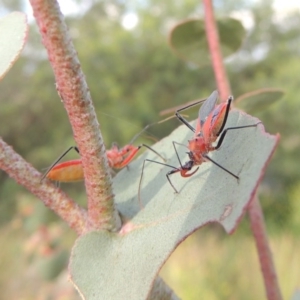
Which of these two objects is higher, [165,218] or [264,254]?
[165,218]

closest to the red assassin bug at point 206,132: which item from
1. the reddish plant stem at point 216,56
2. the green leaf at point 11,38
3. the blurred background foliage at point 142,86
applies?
the reddish plant stem at point 216,56

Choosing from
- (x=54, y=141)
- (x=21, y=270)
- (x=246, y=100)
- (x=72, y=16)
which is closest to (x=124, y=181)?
(x=246, y=100)

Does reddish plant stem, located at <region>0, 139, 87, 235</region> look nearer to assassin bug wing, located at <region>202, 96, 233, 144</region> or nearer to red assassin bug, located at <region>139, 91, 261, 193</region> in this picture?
red assassin bug, located at <region>139, 91, 261, 193</region>

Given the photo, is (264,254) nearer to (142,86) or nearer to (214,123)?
(214,123)

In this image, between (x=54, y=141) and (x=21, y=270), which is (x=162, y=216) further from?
(x=54, y=141)

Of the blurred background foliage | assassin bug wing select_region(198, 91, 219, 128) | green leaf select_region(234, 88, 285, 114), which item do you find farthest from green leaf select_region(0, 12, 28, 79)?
the blurred background foliage

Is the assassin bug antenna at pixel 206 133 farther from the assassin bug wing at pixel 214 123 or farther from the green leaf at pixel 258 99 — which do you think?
the green leaf at pixel 258 99

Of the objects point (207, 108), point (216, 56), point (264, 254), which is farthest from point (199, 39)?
point (264, 254)
